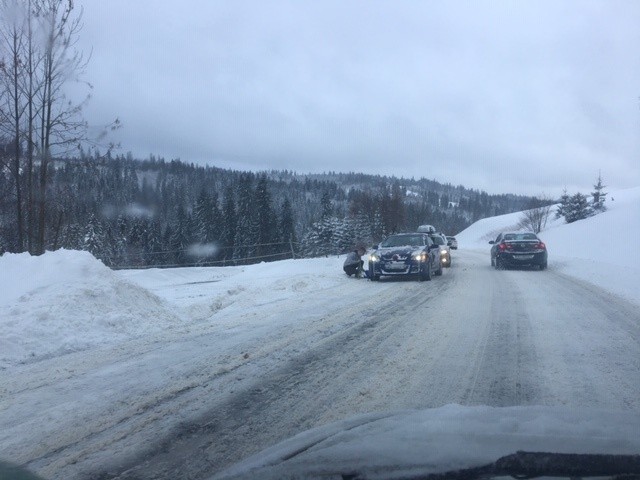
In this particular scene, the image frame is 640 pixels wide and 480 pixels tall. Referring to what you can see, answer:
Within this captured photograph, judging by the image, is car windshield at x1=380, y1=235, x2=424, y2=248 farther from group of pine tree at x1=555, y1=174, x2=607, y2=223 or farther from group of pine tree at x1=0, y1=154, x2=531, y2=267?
group of pine tree at x1=555, y1=174, x2=607, y2=223

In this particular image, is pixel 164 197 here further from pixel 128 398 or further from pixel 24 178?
pixel 128 398

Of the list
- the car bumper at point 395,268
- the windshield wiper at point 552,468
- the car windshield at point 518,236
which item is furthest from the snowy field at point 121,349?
the car windshield at point 518,236

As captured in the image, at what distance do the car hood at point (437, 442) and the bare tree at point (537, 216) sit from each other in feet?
236

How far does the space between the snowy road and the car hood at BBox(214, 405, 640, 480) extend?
70 centimetres

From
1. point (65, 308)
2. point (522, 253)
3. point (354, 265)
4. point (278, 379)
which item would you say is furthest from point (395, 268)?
point (278, 379)

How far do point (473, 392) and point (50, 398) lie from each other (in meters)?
4.21

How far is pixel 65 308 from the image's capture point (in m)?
8.88

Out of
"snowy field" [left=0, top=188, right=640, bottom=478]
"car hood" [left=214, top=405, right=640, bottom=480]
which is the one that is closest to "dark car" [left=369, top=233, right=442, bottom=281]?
"snowy field" [left=0, top=188, right=640, bottom=478]

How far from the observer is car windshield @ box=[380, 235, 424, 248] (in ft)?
63.2

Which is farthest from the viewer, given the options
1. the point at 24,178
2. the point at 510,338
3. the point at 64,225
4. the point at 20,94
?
the point at 64,225

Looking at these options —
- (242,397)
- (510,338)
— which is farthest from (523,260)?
(242,397)

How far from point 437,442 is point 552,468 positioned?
73cm

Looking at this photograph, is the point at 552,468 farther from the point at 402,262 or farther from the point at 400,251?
the point at 400,251

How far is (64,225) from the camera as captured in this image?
17.2 meters
